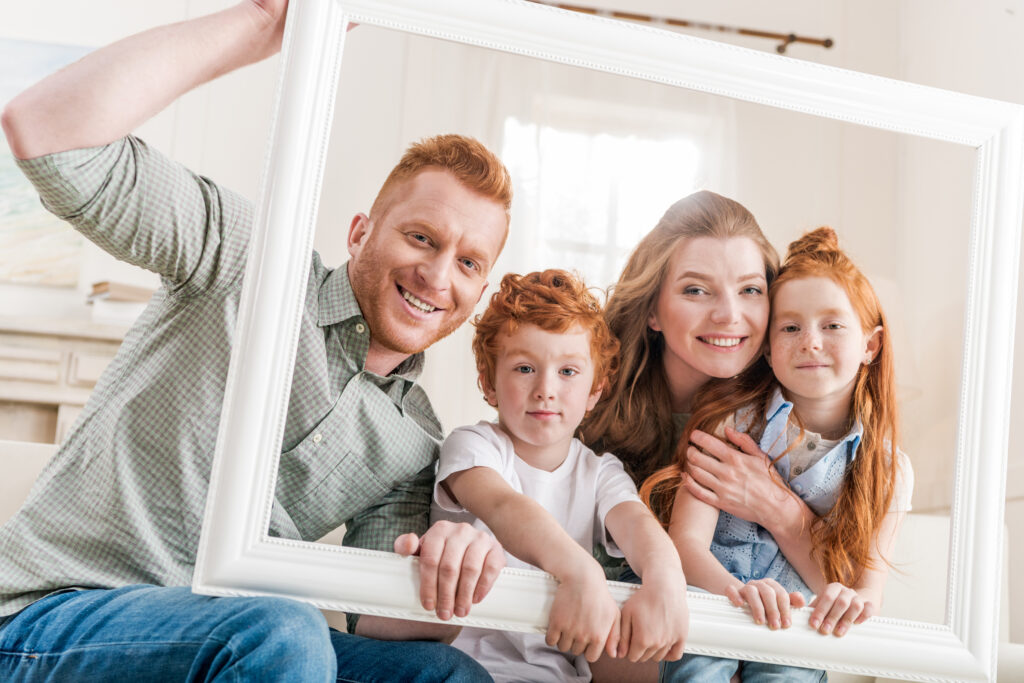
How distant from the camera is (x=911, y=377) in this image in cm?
127

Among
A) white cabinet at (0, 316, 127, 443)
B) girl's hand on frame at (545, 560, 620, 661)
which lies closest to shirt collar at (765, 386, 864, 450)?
girl's hand on frame at (545, 560, 620, 661)

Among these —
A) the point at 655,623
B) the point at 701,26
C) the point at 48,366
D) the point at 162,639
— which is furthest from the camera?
the point at 701,26

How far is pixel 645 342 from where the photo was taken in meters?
1.22

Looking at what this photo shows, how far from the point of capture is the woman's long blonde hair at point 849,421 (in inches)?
47.9

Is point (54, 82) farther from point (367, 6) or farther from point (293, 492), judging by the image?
point (293, 492)

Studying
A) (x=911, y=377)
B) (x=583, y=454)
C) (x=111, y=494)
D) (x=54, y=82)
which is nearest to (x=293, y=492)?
(x=111, y=494)

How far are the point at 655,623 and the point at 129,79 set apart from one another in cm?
92

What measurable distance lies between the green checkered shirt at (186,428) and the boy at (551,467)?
9 centimetres

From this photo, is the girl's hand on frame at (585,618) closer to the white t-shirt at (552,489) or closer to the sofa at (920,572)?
the white t-shirt at (552,489)

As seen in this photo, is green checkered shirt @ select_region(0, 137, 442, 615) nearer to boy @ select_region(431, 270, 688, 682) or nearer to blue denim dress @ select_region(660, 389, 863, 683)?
boy @ select_region(431, 270, 688, 682)

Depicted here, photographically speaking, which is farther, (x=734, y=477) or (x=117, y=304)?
(x=117, y=304)

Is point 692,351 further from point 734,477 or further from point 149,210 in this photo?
point 149,210

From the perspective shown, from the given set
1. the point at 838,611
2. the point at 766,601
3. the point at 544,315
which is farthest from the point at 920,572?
the point at 544,315

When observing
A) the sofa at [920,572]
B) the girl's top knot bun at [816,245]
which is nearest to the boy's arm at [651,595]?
the sofa at [920,572]
